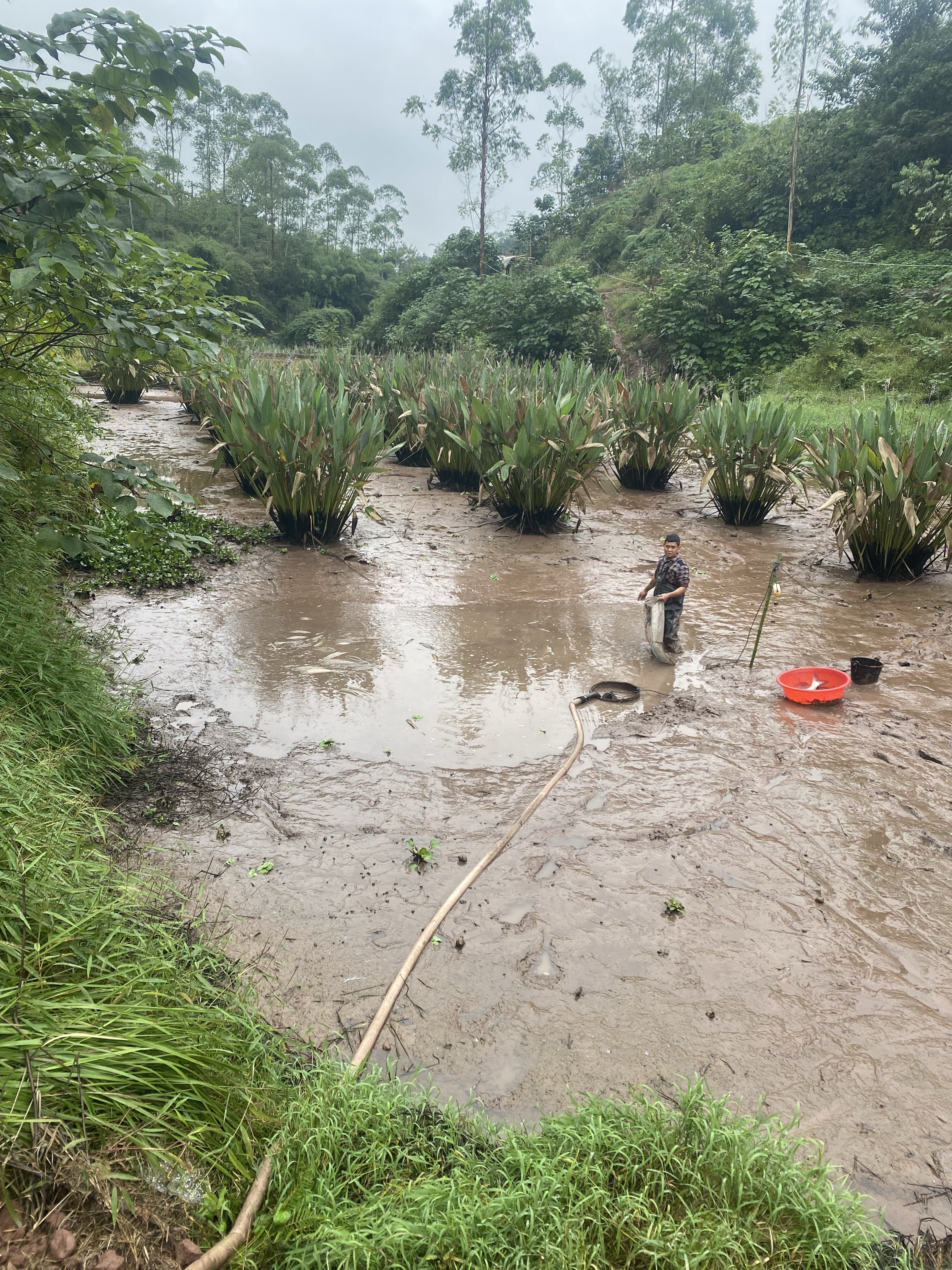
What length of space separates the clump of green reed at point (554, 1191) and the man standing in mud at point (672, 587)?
10.9 ft

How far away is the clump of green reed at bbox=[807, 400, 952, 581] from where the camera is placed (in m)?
5.52

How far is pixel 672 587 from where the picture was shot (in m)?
4.82

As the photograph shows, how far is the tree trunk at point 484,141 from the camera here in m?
26.4

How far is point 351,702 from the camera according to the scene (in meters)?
3.96

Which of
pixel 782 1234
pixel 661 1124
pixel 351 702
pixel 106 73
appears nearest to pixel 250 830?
pixel 351 702

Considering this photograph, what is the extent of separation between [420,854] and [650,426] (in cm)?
734

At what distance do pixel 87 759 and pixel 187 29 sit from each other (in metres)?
2.34

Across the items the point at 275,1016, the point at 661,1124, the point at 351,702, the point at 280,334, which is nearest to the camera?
the point at 661,1124

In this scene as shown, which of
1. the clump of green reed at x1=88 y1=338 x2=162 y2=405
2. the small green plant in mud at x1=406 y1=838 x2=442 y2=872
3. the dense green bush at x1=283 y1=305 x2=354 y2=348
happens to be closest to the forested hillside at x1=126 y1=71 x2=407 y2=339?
the dense green bush at x1=283 y1=305 x2=354 y2=348

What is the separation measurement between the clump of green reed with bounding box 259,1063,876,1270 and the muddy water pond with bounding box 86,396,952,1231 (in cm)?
16

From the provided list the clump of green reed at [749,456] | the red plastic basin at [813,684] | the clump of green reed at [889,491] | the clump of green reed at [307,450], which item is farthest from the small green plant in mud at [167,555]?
the clump of green reed at [889,491]

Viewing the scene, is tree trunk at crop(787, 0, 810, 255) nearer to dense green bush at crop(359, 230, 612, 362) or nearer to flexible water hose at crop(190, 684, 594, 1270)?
dense green bush at crop(359, 230, 612, 362)

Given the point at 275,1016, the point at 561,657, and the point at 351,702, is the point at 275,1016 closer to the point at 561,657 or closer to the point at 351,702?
the point at 351,702

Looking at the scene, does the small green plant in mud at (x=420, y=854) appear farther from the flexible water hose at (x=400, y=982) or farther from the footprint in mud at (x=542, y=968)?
the footprint in mud at (x=542, y=968)
